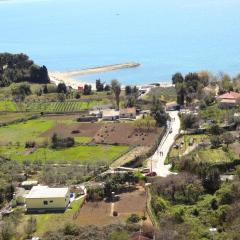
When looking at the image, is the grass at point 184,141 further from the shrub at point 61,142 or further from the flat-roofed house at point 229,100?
the flat-roofed house at point 229,100

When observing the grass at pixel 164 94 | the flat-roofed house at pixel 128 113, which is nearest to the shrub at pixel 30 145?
the flat-roofed house at pixel 128 113

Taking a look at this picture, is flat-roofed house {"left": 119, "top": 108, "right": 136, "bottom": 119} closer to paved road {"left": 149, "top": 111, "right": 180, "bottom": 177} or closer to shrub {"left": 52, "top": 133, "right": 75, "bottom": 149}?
paved road {"left": 149, "top": 111, "right": 180, "bottom": 177}

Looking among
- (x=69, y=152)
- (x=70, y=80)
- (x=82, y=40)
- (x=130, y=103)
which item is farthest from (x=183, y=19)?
(x=69, y=152)

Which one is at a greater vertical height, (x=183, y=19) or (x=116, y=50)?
(x=183, y=19)

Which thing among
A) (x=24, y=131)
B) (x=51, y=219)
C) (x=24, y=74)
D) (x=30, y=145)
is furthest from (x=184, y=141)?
(x=24, y=74)

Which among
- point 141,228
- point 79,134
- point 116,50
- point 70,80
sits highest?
point 116,50

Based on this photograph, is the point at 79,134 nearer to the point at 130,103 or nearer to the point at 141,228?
the point at 130,103
